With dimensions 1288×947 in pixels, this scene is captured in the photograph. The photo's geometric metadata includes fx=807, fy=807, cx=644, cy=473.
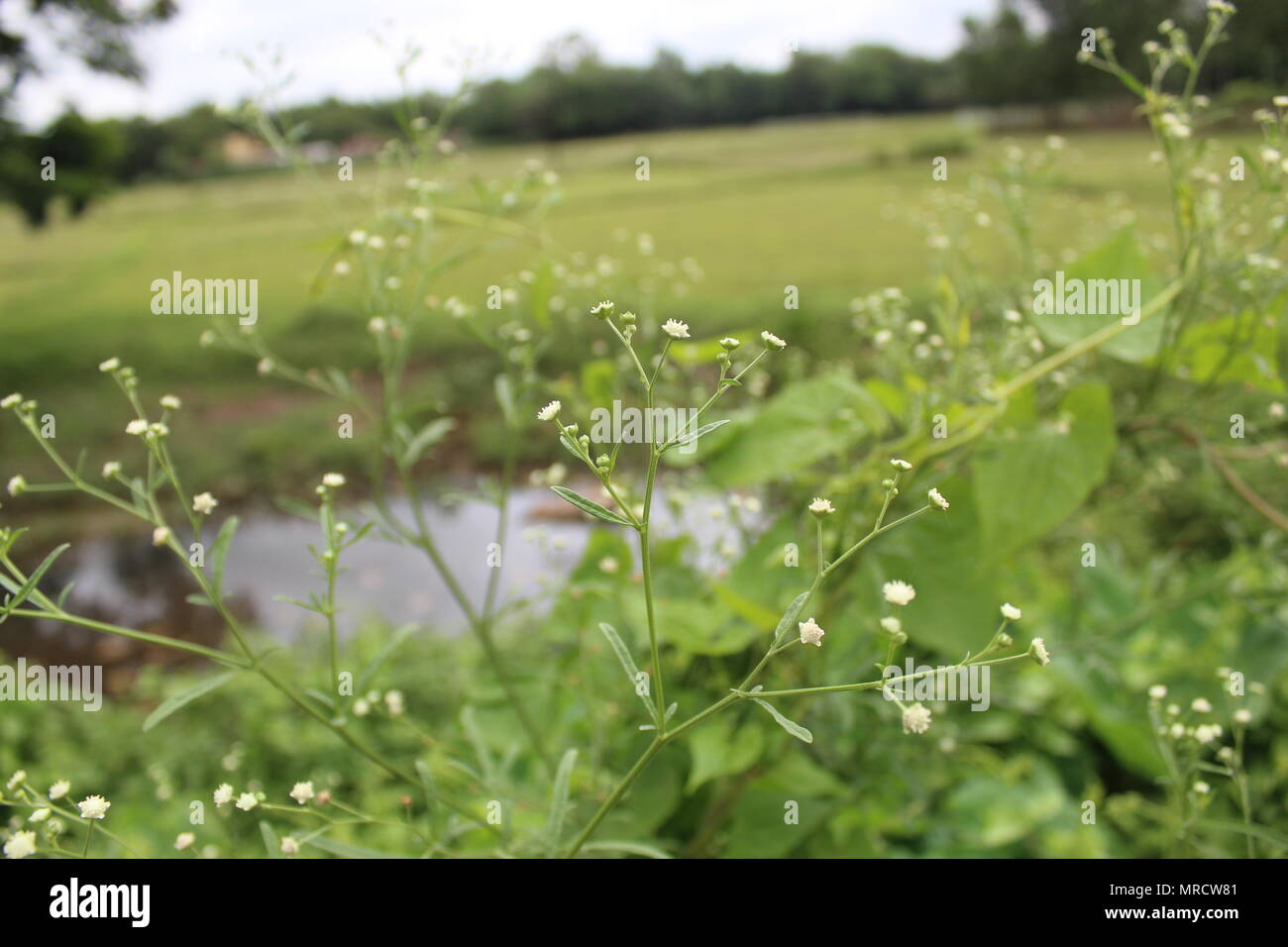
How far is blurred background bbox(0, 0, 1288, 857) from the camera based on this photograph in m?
0.89

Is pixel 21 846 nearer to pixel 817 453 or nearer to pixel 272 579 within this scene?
pixel 817 453

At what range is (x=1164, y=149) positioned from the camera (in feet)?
2.88

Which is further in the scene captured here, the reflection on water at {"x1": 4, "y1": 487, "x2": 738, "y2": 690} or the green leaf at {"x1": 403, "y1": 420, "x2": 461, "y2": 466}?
the reflection on water at {"x1": 4, "y1": 487, "x2": 738, "y2": 690}

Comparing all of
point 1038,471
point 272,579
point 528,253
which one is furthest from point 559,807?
point 528,253

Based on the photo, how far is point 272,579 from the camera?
3.93 meters

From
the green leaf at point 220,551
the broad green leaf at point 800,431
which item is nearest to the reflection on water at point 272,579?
the broad green leaf at point 800,431

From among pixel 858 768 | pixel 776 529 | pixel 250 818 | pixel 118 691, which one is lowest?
pixel 118 691

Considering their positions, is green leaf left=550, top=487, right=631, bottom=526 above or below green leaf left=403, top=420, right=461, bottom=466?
above

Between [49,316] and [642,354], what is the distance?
6.89 m

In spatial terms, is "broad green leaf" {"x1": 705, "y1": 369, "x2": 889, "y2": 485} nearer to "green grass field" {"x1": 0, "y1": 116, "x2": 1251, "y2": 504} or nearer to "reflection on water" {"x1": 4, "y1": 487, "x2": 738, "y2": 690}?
"reflection on water" {"x1": 4, "y1": 487, "x2": 738, "y2": 690}

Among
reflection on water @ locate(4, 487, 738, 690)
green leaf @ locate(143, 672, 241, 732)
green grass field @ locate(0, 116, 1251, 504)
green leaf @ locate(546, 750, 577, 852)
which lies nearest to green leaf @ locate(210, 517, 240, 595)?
green leaf @ locate(143, 672, 241, 732)

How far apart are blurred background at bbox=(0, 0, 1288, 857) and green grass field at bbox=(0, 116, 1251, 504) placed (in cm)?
6
